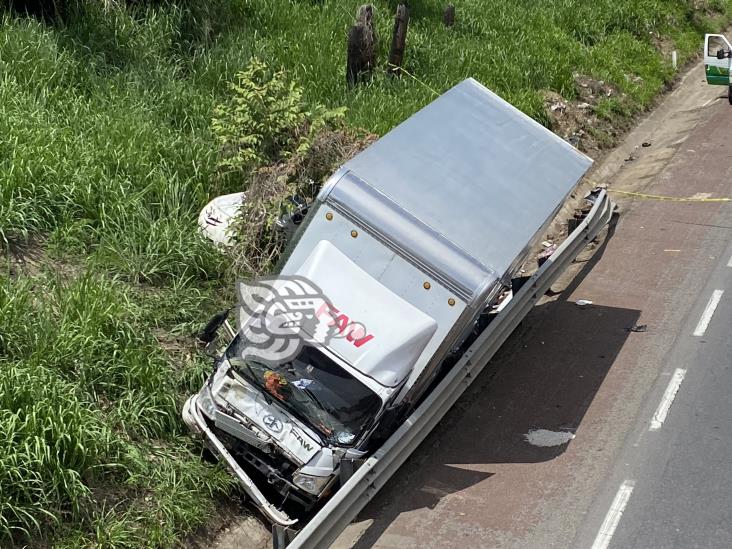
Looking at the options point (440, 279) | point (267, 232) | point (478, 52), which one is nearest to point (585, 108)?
point (478, 52)

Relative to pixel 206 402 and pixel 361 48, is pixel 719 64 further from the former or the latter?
pixel 206 402

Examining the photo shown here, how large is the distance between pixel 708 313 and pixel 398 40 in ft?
24.9

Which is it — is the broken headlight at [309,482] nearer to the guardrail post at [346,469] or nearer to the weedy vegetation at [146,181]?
the guardrail post at [346,469]

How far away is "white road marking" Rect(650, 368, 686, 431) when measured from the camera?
33.4 ft

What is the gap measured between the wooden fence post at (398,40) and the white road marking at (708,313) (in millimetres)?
7147

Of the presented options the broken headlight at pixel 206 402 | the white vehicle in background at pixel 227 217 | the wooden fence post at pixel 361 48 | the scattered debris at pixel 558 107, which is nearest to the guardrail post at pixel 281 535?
the broken headlight at pixel 206 402

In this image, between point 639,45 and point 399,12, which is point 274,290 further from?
point 639,45

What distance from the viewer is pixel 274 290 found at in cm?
949

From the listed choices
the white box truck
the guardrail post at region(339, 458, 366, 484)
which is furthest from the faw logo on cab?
the guardrail post at region(339, 458, 366, 484)

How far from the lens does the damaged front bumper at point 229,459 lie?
8870 millimetres

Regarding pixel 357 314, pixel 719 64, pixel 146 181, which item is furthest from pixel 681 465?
pixel 719 64

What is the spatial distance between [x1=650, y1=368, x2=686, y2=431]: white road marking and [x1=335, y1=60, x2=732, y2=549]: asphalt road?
2 cm

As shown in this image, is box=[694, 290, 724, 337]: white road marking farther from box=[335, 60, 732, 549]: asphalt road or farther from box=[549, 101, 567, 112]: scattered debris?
box=[549, 101, 567, 112]: scattered debris

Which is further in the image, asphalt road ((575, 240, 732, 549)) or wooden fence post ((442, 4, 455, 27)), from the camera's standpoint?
wooden fence post ((442, 4, 455, 27))
